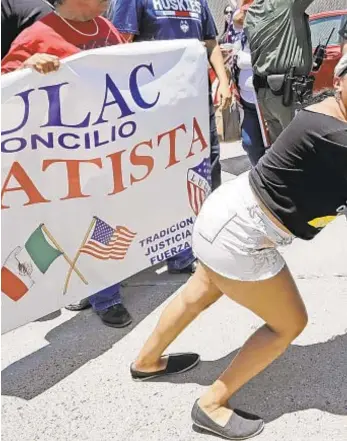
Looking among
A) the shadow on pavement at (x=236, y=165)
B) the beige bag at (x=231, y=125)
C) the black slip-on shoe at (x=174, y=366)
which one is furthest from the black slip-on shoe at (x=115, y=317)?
the beige bag at (x=231, y=125)

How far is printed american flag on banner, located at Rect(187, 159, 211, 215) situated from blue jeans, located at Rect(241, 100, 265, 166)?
64.3 inches

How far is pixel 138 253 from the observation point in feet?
10.8

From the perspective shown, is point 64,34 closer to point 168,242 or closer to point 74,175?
point 74,175

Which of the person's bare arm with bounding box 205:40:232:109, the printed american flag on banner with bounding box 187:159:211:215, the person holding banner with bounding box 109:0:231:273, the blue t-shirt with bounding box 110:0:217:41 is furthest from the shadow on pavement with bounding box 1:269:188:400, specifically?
the blue t-shirt with bounding box 110:0:217:41

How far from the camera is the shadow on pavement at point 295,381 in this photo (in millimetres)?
2746

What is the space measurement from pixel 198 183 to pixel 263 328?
116 centimetres

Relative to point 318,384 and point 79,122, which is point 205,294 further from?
point 79,122

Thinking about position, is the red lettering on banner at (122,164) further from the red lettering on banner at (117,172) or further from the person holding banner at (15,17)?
the person holding banner at (15,17)

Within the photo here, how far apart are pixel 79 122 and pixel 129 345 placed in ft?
3.54

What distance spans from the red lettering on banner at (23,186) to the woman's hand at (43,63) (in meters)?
0.38

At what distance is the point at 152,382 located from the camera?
2928 millimetres

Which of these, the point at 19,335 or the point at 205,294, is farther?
the point at 19,335

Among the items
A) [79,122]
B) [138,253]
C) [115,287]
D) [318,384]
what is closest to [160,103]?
[79,122]

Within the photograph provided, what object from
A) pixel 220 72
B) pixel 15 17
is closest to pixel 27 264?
pixel 15 17
